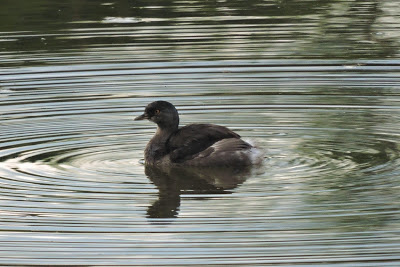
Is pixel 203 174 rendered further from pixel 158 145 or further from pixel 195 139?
pixel 158 145

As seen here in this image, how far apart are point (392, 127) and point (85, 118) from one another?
3686 millimetres

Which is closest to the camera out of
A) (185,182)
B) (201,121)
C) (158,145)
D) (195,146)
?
(185,182)

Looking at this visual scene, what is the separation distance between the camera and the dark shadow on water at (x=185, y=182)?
1061cm

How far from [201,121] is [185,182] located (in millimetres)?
2379

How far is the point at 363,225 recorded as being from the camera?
9484mm

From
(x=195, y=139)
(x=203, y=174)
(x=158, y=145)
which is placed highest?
(x=195, y=139)

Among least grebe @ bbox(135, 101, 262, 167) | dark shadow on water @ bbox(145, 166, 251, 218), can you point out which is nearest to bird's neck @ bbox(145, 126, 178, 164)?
least grebe @ bbox(135, 101, 262, 167)

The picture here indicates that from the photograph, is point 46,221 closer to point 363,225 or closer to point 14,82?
point 363,225

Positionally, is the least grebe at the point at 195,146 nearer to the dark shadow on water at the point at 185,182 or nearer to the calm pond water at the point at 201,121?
the dark shadow on water at the point at 185,182

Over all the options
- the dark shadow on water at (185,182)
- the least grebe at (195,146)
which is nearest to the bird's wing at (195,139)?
the least grebe at (195,146)

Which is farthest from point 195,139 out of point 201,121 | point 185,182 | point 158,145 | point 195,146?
point 201,121

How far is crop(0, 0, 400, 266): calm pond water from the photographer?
9266 mm

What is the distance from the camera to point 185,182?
11.8 m

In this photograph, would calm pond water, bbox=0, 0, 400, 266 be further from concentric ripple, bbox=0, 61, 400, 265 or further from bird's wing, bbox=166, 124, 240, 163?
bird's wing, bbox=166, 124, 240, 163
